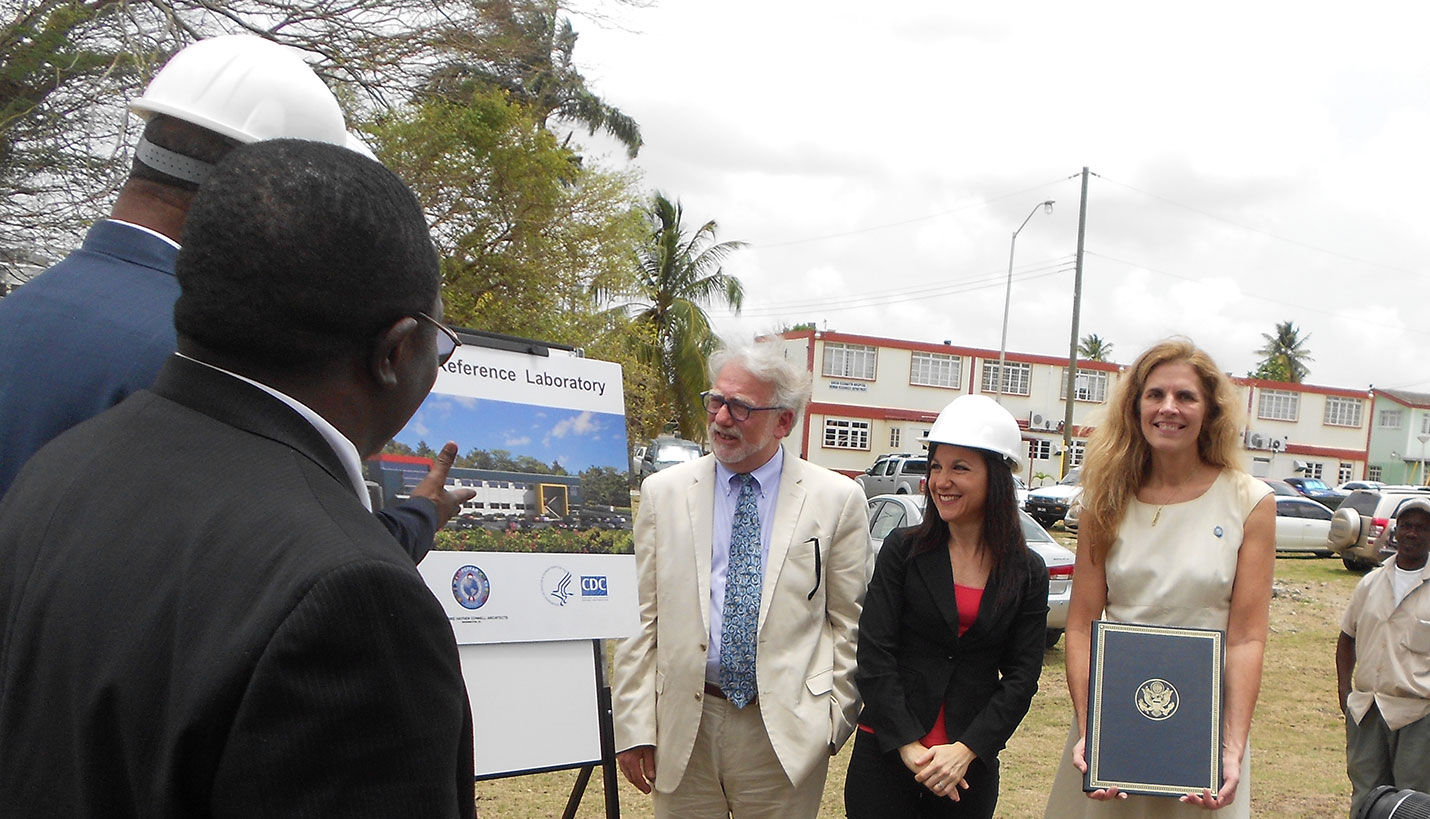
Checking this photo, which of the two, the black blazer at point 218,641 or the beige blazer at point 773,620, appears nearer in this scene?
the black blazer at point 218,641

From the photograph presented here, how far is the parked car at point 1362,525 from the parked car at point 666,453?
13.5 m

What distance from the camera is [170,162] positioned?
1627 mm

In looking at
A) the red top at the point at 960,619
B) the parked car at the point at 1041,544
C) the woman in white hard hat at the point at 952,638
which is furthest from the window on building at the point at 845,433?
the red top at the point at 960,619

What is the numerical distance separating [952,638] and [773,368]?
40.7 inches

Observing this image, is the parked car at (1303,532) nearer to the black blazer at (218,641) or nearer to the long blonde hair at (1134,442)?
the long blonde hair at (1134,442)

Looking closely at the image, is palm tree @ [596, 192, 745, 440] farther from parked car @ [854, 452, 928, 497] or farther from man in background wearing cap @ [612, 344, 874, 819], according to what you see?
man in background wearing cap @ [612, 344, 874, 819]

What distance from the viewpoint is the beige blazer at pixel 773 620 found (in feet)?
10.4

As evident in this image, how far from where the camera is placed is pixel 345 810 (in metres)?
0.86

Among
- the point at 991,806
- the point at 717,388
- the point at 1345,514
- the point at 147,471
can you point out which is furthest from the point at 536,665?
the point at 1345,514

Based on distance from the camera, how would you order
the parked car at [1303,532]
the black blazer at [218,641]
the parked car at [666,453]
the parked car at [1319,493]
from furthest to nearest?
the parked car at [1319,493], the parked car at [666,453], the parked car at [1303,532], the black blazer at [218,641]

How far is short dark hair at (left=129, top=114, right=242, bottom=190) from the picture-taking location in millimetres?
1629

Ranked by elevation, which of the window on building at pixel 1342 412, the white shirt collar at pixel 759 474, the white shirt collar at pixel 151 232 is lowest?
the white shirt collar at pixel 759 474

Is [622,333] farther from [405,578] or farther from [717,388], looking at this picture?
[405,578]

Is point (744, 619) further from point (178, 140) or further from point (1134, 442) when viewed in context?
point (178, 140)
